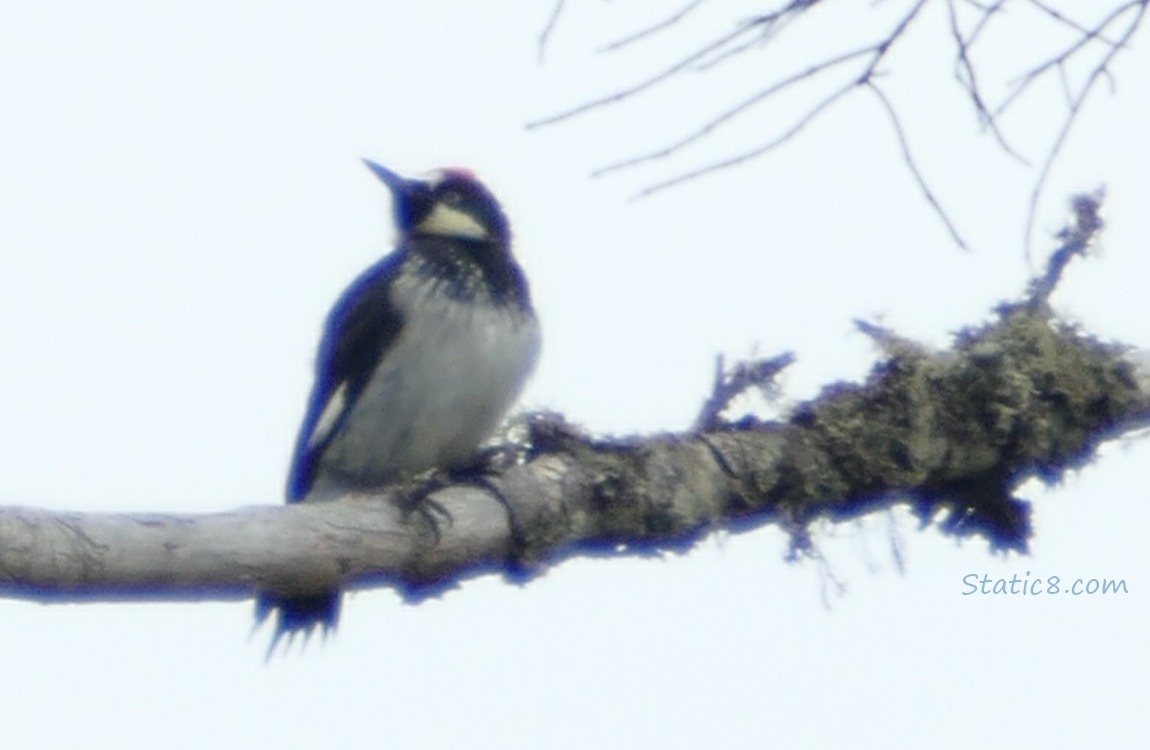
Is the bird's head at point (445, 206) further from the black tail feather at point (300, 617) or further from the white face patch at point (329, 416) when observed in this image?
the black tail feather at point (300, 617)

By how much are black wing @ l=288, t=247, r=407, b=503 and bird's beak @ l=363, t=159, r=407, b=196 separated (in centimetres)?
66

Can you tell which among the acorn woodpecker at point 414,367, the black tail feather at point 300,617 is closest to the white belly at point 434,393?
the acorn woodpecker at point 414,367

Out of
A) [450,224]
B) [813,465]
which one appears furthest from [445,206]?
[813,465]

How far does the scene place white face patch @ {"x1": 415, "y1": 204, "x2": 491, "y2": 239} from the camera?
5.55 metres

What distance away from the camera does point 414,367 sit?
16.2 feet

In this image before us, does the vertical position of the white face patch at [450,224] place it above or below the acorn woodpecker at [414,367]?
above

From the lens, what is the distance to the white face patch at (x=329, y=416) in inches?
199

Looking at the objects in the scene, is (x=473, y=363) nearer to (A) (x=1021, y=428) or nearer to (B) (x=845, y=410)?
(B) (x=845, y=410)

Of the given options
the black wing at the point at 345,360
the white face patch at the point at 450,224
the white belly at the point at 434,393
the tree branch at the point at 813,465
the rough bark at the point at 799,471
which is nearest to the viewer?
the rough bark at the point at 799,471

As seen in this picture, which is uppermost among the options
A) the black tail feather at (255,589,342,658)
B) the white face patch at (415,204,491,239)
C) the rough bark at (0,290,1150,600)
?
the white face patch at (415,204,491,239)

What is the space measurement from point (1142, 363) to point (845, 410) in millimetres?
703

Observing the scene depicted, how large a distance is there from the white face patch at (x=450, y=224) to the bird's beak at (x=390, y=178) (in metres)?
0.16

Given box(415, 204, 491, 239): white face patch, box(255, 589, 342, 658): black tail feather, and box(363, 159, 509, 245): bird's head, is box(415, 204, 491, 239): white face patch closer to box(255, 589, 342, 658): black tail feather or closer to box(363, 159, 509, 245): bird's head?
box(363, 159, 509, 245): bird's head

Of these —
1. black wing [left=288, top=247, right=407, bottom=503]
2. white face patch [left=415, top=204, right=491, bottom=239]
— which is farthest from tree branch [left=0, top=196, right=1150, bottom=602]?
white face patch [left=415, top=204, right=491, bottom=239]
